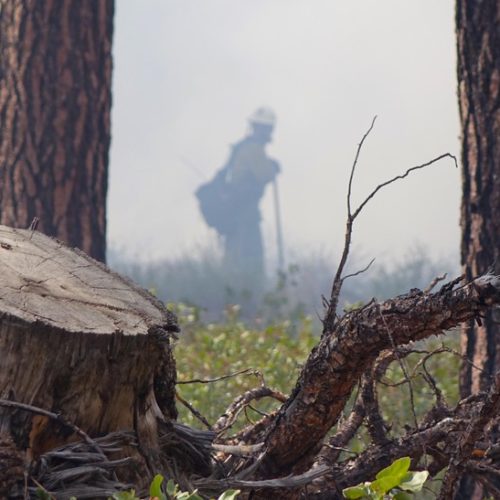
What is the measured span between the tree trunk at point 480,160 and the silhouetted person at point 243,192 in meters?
34.2

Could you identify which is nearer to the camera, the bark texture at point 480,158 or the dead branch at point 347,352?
the dead branch at point 347,352

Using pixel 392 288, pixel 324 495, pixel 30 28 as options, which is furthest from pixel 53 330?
pixel 392 288

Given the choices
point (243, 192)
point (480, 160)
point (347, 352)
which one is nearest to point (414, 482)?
point (347, 352)

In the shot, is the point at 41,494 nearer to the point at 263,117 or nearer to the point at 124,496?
the point at 124,496

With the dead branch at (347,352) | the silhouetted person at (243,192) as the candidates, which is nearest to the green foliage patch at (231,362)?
the dead branch at (347,352)

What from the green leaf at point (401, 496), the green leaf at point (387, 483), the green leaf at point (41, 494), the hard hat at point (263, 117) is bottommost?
the green leaf at point (41, 494)

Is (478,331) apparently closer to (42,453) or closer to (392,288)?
(42,453)

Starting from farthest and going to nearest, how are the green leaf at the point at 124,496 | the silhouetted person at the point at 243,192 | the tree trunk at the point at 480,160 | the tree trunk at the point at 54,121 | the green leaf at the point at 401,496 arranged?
the silhouetted person at the point at 243,192 < the tree trunk at the point at 54,121 < the tree trunk at the point at 480,160 < the green leaf at the point at 401,496 < the green leaf at the point at 124,496

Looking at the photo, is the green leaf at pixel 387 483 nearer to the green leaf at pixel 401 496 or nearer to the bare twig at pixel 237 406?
the green leaf at pixel 401 496

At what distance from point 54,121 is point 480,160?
2.41 m

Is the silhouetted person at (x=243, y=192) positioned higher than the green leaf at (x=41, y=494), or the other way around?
the silhouetted person at (x=243, y=192)

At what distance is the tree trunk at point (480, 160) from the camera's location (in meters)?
4.19

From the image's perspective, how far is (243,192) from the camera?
129 feet

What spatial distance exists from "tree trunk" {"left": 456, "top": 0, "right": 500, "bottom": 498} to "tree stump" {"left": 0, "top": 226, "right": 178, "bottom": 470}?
2.12 metres
